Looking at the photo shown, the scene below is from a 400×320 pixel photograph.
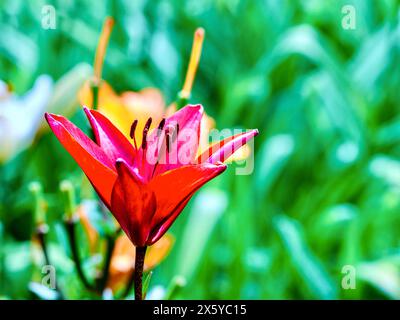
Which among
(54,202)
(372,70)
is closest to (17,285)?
(54,202)

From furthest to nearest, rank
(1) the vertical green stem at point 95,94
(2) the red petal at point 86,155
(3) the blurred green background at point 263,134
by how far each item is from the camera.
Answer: (3) the blurred green background at point 263,134
(1) the vertical green stem at point 95,94
(2) the red petal at point 86,155

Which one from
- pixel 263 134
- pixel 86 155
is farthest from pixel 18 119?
pixel 263 134

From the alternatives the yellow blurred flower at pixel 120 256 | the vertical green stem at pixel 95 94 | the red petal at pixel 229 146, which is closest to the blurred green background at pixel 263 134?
the yellow blurred flower at pixel 120 256

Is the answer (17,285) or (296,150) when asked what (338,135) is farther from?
(17,285)

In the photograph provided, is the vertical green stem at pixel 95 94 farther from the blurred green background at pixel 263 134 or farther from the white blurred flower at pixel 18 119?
the blurred green background at pixel 263 134

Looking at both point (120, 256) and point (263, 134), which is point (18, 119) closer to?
point (120, 256)

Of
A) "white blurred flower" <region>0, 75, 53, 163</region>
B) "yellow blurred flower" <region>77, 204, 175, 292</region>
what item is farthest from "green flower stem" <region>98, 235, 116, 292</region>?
"white blurred flower" <region>0, 75, 53, 163</region>

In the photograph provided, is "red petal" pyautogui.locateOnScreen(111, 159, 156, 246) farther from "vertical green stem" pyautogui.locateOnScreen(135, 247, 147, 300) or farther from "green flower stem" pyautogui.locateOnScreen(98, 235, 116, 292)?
"green flower stem" pyautogui.locateOnScreen(98, 235, 116, 292)

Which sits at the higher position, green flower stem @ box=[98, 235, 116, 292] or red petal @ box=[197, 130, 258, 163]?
green flower stem @ box=[98, 235, 116, 292]
